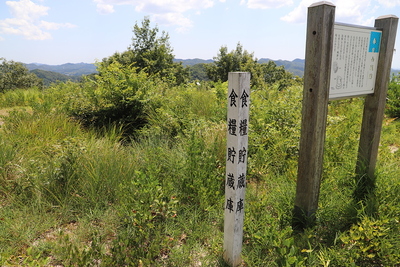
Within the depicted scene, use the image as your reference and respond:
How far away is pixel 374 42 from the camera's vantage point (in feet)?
8.79

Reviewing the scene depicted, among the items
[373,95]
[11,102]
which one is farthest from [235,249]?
[11,102]

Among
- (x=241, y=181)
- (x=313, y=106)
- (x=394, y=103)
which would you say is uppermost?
(x=313, y=106)

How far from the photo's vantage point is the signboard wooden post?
215 cm

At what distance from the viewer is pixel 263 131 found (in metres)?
4.07

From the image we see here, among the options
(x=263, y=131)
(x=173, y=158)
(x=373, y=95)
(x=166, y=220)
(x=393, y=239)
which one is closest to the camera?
(x=393, y=239)

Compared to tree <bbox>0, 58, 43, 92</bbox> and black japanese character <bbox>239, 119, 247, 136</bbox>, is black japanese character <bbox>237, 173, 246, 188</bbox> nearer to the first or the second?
black japanese character <bbox>239, 119, 247, 136</bbox>

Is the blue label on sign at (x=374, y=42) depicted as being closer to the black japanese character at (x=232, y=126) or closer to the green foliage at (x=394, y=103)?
the black japanese character at (x=232, y=126)

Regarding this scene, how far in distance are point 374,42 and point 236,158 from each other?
6.53 ft

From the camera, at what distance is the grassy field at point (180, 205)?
2.13 meters

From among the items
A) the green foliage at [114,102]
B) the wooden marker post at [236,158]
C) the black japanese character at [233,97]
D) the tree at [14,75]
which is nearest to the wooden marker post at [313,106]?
the wooden marker post at [236,158]

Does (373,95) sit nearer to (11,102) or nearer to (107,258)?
(107,258)

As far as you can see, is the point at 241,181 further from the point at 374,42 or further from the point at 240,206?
the point at 374,42

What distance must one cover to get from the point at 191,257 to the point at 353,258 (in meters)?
1.30

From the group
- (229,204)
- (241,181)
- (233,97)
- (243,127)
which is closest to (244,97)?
(233,97)
